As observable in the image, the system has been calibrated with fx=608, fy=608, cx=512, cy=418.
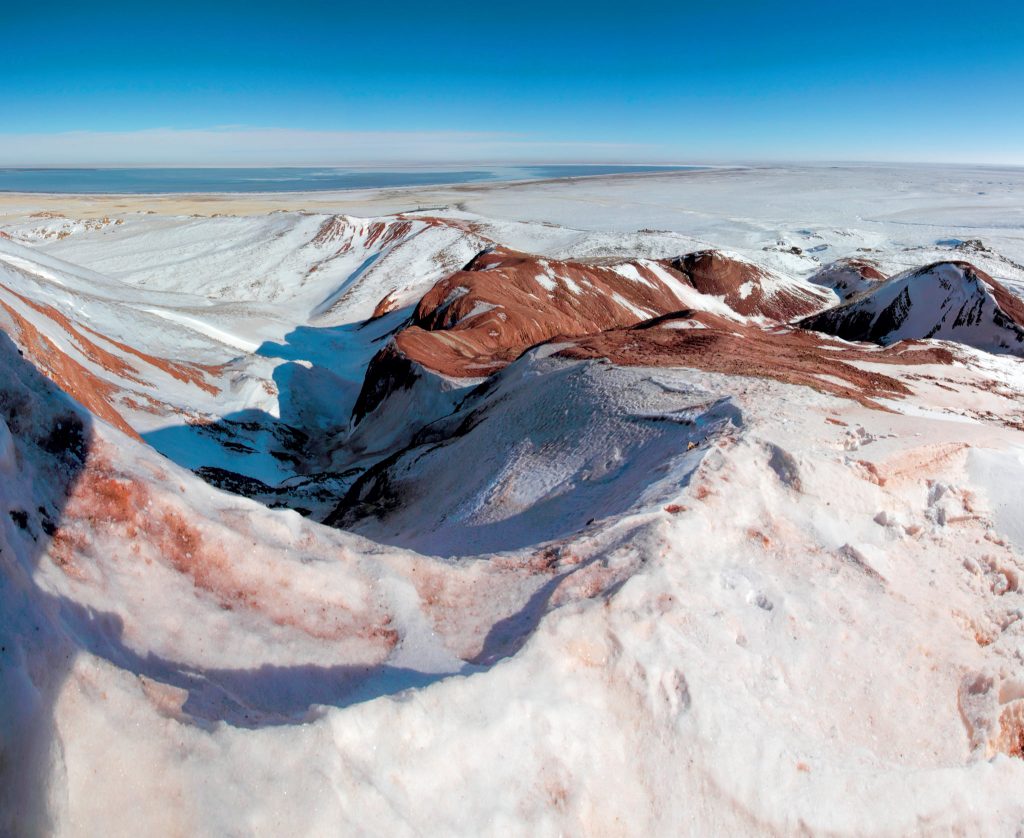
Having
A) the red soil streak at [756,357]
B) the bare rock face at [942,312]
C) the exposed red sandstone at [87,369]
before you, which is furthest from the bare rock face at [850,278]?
the exposed red sandstone at [87,369]

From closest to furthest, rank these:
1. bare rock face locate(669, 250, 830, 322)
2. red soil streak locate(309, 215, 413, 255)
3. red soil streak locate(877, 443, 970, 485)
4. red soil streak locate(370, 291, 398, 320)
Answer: red soil streak locate(877, 443, 970, 485), red soil streak locate(370, 291, 398, 320), bare rock face locate(669, 250, 830, 322), red soil streak locate(309, 215, 413, 255)

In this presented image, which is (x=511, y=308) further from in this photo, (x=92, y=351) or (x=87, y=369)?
(x=87, y=369)

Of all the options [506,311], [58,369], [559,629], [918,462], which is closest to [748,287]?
[506,311]

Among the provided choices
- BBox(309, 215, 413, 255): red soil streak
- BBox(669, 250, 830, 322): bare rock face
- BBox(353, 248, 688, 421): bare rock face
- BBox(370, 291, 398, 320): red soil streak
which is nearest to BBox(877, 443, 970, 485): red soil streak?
BBox(353, 248, 688, 421): bare rock face

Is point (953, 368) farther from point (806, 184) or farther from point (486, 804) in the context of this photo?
point (806, 184)

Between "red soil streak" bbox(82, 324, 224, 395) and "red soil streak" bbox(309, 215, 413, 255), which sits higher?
"red soil streak" bbox(309, 215, 413, 255)

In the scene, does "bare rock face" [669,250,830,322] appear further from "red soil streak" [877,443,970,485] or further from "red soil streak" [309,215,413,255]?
"red soil streak" [877,443,970,485]

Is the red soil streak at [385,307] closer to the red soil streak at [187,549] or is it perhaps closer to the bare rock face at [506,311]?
the bare rock face at [506,311]
